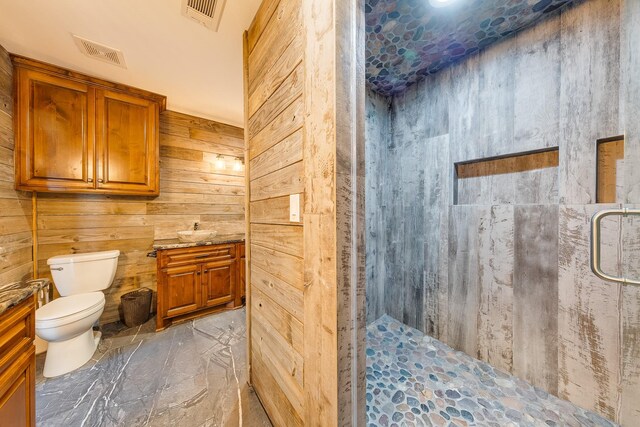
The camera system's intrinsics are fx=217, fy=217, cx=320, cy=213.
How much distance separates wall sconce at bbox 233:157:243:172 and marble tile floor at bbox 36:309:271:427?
6.68ft

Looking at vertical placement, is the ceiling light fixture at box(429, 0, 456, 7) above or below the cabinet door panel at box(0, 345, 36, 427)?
above

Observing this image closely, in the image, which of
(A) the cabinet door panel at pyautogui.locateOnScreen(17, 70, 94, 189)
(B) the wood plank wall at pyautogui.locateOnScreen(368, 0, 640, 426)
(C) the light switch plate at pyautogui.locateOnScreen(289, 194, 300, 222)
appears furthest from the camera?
(A) the cabinet door panel at pyautogui.locateOnScreen(17, 70, 94, 189)

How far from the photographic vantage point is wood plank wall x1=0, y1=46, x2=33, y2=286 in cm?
158

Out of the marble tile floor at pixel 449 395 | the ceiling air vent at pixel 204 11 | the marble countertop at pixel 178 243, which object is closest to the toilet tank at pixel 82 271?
the marble countertop at pixel 178 243

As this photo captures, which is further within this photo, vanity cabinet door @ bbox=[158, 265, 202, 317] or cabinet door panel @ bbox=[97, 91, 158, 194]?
vanity cabinet door @ bbox=[158, 265, 202, 317]

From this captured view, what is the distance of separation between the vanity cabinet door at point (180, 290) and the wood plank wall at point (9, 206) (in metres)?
0.94

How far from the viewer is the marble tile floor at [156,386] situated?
1.26 meters

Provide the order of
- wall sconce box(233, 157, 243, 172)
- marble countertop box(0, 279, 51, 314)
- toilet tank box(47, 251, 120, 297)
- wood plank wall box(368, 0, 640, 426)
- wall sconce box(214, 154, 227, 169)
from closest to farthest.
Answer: marble countertop box(0, 279, 51, 314) → wood plank wall box(368, 0, 640, 426) → toilet tank box(47, 251, 120, 297) → wall sconce box(214, 154, 227, 169) → wall sconce box(233, 157, 243, 172)

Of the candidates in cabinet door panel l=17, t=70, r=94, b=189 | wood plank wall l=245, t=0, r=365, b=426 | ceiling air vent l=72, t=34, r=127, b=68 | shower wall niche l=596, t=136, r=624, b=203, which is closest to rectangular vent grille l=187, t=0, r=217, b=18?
wood plank wall l=245, t=0, r=365, b=426

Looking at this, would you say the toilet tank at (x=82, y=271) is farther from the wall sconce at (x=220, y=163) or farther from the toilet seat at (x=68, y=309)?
the wall sconce at (x=220, y=163)

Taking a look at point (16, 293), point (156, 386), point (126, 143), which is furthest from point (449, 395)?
point (126, 143)

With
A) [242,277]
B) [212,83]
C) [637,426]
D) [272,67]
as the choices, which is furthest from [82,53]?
[637,426]

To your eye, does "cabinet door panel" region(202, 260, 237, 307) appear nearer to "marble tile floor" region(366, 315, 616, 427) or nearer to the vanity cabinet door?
the vanity cabinet door

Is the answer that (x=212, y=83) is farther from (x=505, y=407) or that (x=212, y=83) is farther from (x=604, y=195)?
(x=505, y=407)
